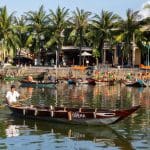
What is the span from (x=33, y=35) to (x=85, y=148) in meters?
69.3

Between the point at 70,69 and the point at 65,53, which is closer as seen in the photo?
the point at 70,69

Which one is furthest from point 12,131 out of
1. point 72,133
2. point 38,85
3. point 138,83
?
point 138,83

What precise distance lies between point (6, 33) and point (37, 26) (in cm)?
569

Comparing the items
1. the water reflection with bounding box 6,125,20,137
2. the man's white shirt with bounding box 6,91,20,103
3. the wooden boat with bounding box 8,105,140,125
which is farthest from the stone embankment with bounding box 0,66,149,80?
the water reflection with bounding box 6,125,20,137

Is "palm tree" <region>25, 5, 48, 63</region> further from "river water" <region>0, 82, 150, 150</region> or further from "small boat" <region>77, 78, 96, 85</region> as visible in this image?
"river water" <region>0, 82, 150, 150</region>

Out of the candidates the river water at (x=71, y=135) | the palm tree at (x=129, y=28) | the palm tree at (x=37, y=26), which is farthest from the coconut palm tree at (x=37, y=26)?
the river water at (x=71, y=135)

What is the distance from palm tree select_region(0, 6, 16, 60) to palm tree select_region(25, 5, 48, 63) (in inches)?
156

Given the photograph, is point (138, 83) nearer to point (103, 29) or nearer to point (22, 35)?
point (103, 29)

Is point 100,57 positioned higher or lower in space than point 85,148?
higher

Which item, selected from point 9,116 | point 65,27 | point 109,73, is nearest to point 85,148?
point 9,116

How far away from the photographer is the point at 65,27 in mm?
88562

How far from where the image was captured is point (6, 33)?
87375mm

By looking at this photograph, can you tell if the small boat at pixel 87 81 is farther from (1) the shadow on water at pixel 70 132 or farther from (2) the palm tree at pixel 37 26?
(1) the shadow on water at pixel 70 132

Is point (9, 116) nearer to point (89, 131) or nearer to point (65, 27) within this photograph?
point (89, 131)
